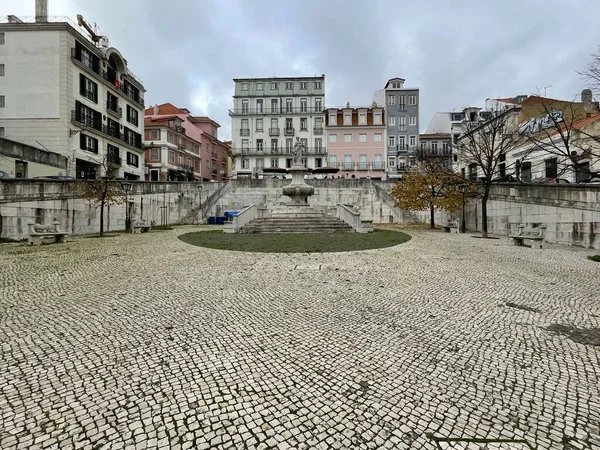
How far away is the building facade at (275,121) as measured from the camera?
172 feet

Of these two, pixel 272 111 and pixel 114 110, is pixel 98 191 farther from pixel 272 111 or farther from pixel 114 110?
pixel 272 111

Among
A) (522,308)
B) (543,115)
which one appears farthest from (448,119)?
(522,308)

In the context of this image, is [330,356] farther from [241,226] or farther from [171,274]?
[241,226]

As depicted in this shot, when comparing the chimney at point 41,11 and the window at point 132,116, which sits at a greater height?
the chimney at point 41,11

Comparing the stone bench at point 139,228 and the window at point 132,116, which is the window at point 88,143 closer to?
the window at point 132,116

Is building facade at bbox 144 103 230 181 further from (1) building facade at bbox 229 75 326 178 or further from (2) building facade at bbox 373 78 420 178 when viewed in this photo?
(2) building facade at bbox 373 78 420 178

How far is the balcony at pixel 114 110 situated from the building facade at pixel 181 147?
8432 millimetres

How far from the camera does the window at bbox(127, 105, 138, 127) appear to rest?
38.7 metres

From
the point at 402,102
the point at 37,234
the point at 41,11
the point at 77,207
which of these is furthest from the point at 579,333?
the point at 402,102

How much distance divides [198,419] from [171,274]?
5.48 m

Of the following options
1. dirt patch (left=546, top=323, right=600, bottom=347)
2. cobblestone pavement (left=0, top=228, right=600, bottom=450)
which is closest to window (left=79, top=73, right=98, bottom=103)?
cobblestone pavement (left=0, top=228, right=600, bottom=450)

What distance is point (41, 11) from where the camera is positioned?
98.0 feet

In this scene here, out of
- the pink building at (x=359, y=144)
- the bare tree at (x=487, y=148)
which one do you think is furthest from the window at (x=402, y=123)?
the bare tree at (x=487, y=148)

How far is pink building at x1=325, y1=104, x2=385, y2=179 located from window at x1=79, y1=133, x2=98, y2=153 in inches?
1261
